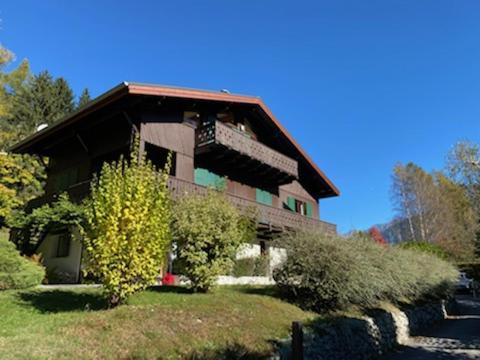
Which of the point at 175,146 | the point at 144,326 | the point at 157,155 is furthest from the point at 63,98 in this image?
the point at 144,326

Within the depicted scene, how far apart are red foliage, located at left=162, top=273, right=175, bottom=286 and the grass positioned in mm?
3753

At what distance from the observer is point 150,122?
17.1 metres

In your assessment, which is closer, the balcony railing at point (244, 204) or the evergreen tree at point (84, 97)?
the balcony railing at point (244, 204)

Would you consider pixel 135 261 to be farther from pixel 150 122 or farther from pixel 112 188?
pixel 150 122

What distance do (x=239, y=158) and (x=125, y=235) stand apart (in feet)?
43.0

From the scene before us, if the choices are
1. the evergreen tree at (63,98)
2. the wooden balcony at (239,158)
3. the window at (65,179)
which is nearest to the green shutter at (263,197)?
the wooden balcony at (239,158)

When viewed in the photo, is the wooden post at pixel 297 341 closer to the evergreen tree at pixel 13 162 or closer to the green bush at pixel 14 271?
the green bush at pixel 14 271

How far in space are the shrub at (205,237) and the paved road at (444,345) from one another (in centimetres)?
557

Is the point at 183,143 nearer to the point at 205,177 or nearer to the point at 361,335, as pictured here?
the point at 205,177

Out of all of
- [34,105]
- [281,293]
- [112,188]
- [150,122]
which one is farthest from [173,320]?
[34,105]

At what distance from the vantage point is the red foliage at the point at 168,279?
46.3ft


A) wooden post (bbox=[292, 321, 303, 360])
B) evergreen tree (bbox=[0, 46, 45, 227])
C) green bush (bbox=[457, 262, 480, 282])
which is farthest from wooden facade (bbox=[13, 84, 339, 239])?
green bush (bbox=[457, 262, 480, 282])

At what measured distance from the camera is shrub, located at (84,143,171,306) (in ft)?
25.9

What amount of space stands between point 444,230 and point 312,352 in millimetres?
37724
